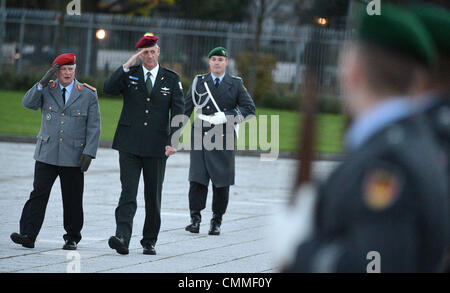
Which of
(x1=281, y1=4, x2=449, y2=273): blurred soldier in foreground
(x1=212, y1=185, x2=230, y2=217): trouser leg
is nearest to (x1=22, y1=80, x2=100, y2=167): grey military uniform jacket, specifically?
(x1=212, y1=185, x2=230, y2=217): trouser leg

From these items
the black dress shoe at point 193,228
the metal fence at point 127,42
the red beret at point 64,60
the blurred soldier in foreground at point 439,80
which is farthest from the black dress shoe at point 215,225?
the metal fence at point 127,42

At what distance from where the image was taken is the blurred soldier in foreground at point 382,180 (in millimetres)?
1971

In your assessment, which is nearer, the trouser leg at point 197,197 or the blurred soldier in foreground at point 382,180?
the blurred soldier in foreground at point 382,180

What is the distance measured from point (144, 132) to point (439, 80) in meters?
5.89

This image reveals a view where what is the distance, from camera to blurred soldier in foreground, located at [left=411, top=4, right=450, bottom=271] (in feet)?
7.95

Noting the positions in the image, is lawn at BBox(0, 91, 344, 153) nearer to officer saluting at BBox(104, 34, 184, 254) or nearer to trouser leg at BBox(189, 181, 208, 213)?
trouser leg at BBox(189, 181, 208, 213)

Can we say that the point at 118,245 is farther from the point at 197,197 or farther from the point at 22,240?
the point at 197,197

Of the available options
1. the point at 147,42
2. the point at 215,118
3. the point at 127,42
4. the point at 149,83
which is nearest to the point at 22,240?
the point at 149,83

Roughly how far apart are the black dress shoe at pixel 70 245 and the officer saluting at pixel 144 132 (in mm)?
425

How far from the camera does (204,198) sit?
32.7 ft

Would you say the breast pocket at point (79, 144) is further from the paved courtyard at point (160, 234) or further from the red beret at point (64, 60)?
the paved courtyard at point (160, 234)

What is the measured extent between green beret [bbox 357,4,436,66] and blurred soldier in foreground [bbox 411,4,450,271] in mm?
250

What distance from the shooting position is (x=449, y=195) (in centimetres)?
229
